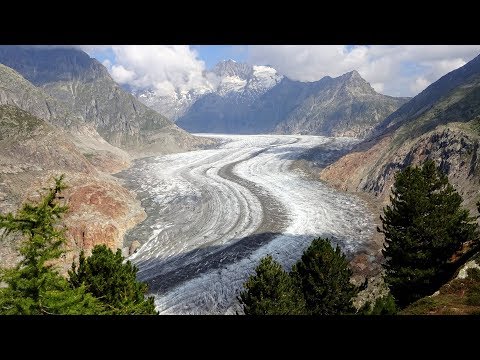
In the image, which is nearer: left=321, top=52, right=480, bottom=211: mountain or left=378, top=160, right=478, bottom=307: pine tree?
left=378, top=160, right=478, bottom=307: pine tree

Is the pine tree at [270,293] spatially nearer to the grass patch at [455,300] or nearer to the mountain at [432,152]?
the grass patch at [455,300]

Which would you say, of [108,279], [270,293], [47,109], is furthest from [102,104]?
[270,293]

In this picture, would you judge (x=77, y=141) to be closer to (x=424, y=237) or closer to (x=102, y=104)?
(x=102, y=104)

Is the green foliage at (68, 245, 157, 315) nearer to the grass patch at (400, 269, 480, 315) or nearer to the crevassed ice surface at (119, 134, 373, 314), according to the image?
the grass patch at (400, 269, 480, 315)

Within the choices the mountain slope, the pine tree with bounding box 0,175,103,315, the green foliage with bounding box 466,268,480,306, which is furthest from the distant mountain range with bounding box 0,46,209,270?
the green foliage with bounding box 466,268,480,306
